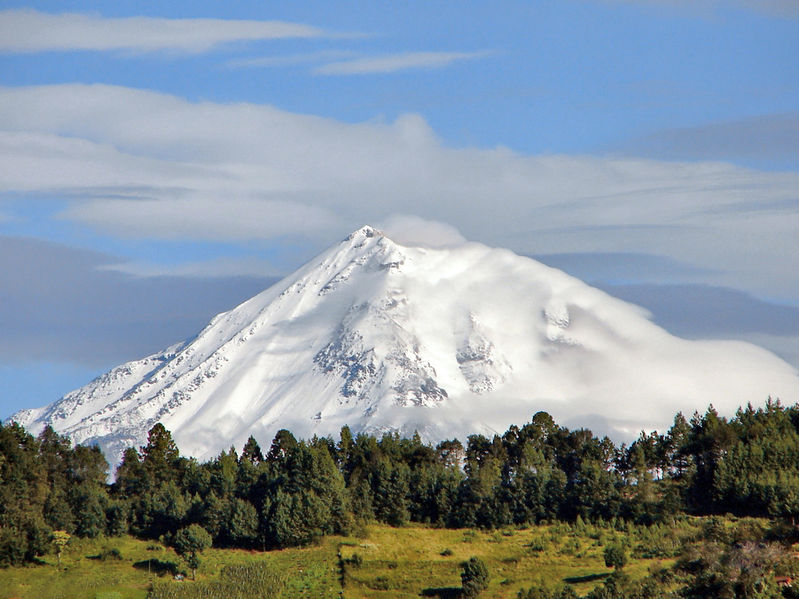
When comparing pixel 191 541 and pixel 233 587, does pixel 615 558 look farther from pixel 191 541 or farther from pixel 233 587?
pixel 191 541

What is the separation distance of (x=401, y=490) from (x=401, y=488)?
24 cm

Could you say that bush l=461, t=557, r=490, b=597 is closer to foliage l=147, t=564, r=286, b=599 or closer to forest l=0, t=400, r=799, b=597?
foliage l=147, t=564, r=286, b=599

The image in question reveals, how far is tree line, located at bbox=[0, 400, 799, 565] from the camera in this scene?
139125 mm

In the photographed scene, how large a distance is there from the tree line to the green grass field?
3.03m

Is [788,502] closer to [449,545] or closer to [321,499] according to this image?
[449,545]

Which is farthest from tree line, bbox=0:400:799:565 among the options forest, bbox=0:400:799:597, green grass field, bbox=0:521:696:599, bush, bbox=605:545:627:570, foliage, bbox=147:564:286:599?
bush, bbox=605:545:627:570

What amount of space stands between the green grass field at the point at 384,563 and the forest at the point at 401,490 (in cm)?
261

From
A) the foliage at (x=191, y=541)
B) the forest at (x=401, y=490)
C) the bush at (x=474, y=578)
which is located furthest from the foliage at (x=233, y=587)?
the bush at (x=474, y=578)

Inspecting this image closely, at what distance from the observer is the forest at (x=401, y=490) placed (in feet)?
455

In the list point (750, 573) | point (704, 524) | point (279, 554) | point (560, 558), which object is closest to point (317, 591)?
point (279, 554)

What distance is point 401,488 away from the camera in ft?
494

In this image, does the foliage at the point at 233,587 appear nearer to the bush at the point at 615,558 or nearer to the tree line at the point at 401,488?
the tree line at the point at 401,488

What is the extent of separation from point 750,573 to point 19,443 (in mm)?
102664

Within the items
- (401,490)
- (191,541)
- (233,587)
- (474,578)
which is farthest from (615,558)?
(191,541)
